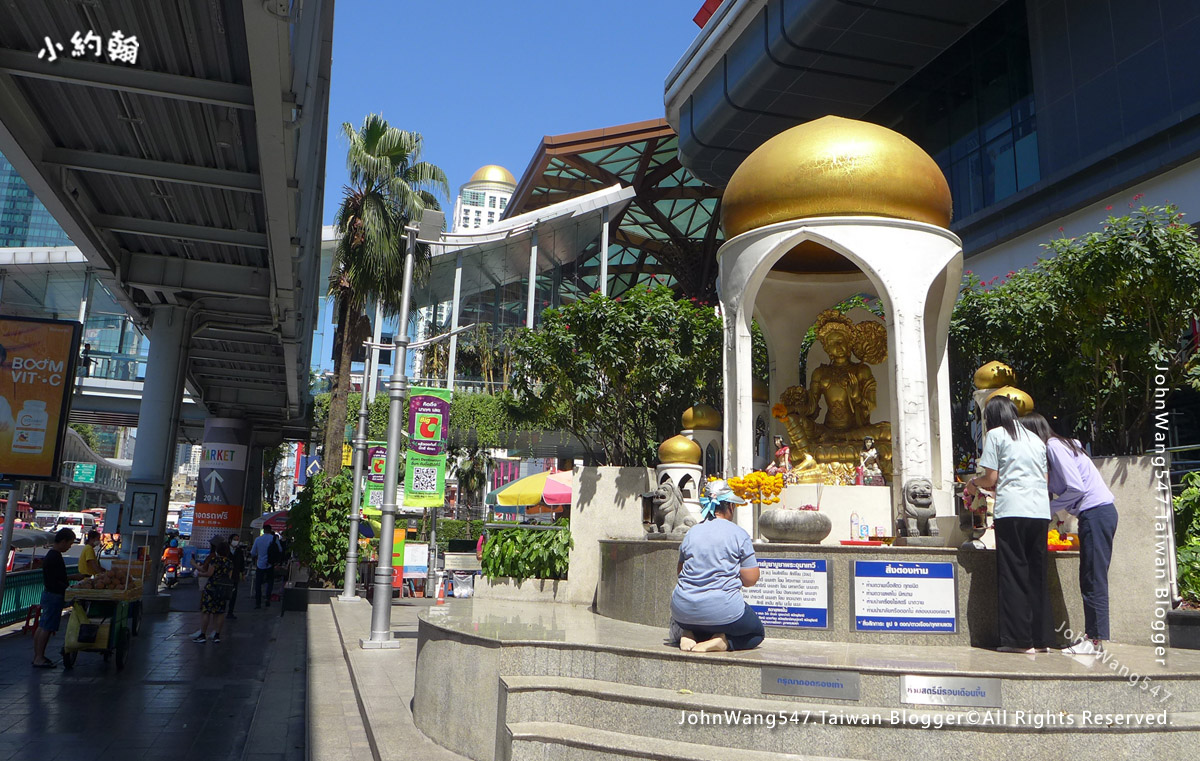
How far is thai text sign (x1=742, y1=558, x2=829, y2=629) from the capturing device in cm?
760

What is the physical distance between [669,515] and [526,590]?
5.49 m

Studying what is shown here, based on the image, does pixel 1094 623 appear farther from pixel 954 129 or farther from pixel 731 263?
pixel 954 129

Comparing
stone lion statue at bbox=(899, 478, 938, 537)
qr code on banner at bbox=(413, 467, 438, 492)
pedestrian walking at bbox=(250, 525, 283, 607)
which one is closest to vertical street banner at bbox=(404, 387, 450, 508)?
qr code on banner at bbox=(413, 467, 438, 492)

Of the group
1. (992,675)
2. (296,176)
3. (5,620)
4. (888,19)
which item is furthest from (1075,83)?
(5,620)

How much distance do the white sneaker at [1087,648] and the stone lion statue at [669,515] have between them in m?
4.13

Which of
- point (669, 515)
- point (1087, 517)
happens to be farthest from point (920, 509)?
point (669, 515)

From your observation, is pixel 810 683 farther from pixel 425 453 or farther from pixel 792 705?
pixel 425 453

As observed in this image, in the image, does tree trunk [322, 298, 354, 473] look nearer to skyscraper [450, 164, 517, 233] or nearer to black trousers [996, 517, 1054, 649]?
black trousers [996, 517, 1054, 649]

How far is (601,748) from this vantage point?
210 inches

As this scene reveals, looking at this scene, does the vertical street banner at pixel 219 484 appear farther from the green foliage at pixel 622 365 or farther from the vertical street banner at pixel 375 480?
the green foliage at pixel 622 365

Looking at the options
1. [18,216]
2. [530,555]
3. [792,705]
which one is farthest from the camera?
[18,216]

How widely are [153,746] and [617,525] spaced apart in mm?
7579

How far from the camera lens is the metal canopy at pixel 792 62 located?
79.3ft

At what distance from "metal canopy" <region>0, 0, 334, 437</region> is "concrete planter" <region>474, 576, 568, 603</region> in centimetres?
697
